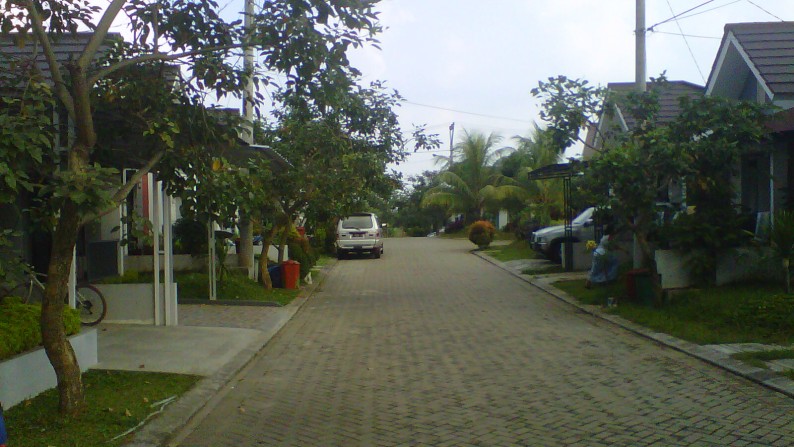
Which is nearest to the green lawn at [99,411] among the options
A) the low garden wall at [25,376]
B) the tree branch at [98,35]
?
the low garden wall at [25,376]

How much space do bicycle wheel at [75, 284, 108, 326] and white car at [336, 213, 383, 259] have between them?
17965mm

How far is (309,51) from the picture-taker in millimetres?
8867

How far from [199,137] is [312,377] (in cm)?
303

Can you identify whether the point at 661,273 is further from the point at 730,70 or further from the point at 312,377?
the point at 312,377

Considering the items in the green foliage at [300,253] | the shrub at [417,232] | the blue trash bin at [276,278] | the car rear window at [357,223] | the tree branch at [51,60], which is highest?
the tree branch at [51,60]

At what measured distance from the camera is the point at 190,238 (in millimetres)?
17609

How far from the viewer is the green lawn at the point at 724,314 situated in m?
10.8

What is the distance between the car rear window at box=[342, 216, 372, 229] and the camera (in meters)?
30.6

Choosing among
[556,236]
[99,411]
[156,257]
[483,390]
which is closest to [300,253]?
[556,236]

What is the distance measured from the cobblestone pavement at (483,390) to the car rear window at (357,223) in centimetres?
1614

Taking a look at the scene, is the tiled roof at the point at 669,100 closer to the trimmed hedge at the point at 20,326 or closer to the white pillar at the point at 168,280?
the white pillar at the point at 168,280

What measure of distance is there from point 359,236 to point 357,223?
27.9 inches

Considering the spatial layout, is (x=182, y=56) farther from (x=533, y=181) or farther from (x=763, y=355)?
(x=533, y=181)

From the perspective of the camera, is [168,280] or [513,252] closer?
[168,280]
